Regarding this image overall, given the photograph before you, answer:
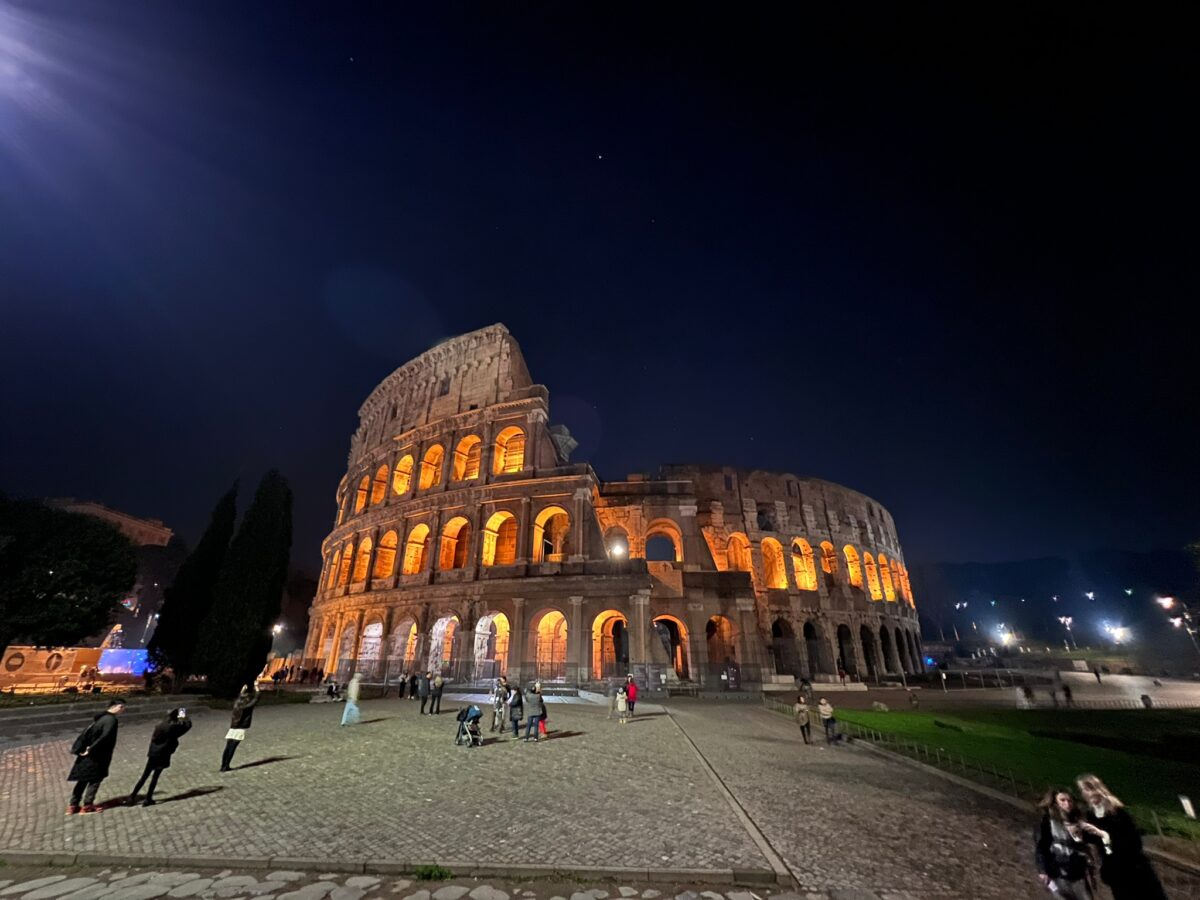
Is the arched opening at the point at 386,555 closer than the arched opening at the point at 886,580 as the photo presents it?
Yes

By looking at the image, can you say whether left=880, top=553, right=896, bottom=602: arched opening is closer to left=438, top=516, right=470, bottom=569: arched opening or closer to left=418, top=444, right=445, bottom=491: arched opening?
left=438, top=516, right=470, bottom=569: arched opening

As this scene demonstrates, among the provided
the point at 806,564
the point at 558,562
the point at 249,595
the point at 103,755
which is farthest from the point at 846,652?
the point at 103,755

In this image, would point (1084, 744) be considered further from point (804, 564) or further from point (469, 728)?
point (804, 564)

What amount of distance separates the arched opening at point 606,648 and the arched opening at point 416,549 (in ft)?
45.8

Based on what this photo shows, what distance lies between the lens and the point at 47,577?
21172 millimetres

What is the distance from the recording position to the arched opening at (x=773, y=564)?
4079cm

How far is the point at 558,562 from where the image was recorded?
2817 centimetres

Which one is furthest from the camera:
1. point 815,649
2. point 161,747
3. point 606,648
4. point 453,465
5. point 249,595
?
point 815,649

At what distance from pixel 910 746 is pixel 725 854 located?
1008 cm

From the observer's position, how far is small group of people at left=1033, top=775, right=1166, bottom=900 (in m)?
3.97

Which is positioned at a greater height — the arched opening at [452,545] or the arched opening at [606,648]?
the arched opening at [452,545]

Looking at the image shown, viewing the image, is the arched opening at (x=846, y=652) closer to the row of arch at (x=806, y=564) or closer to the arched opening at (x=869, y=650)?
the arched opening at (x=869, y=650)

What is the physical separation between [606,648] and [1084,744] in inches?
928

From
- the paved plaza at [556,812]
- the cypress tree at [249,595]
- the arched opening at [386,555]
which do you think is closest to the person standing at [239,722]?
the paved plaza at [556,812]
